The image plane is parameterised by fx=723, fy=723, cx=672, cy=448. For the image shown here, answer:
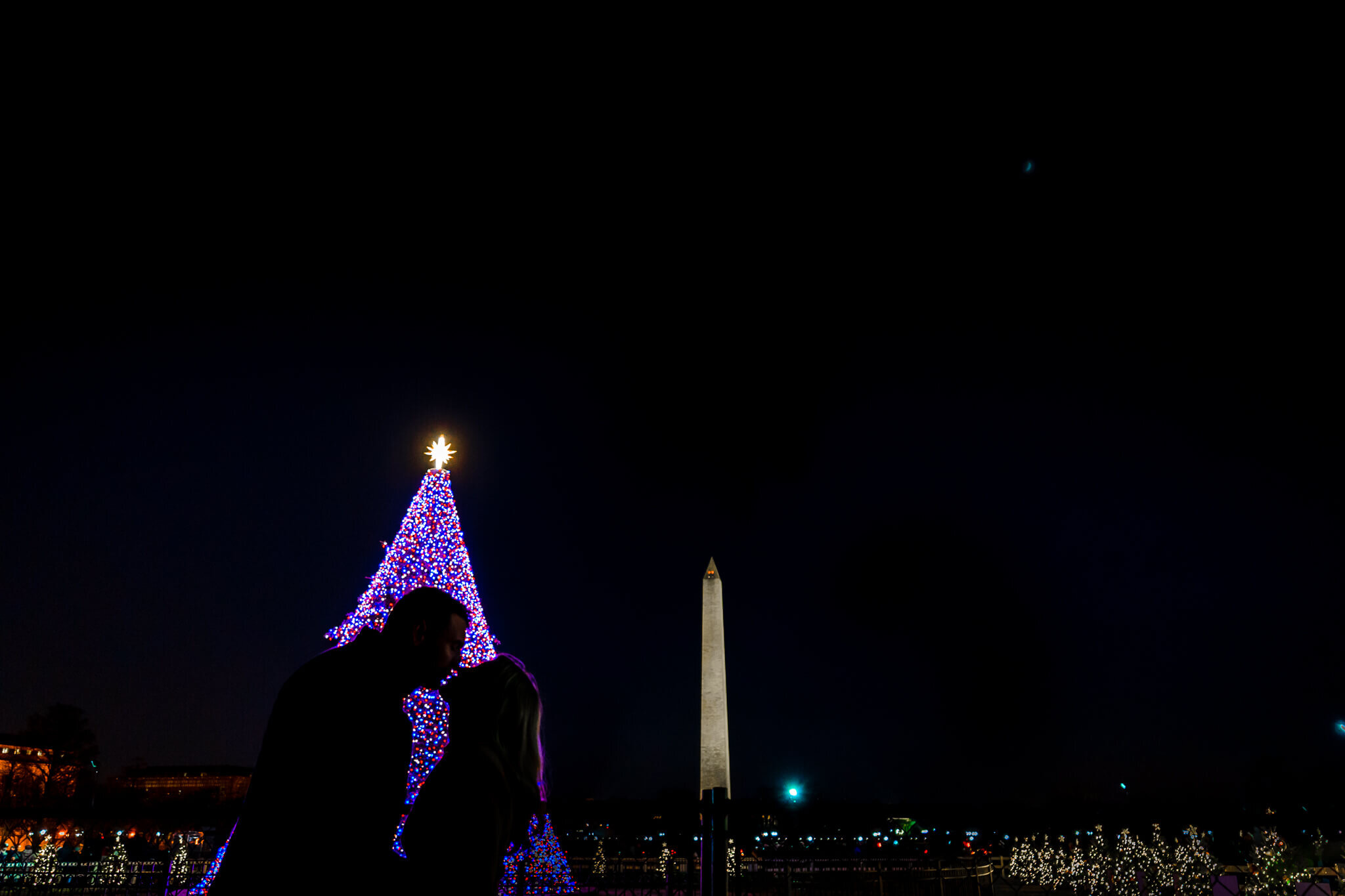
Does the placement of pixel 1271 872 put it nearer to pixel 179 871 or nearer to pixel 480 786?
pixel 179 871

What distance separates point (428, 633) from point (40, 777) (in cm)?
9075

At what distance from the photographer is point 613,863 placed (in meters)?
4.49

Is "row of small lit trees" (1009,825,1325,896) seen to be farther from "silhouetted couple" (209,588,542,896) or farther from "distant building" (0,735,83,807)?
"distant building" (0,735,83,807)

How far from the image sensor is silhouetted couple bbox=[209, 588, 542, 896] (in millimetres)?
1898

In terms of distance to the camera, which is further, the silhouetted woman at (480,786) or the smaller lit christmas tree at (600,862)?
the smaller lit christmas tree at (600,862)

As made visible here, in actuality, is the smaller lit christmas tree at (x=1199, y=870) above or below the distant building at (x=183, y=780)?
above

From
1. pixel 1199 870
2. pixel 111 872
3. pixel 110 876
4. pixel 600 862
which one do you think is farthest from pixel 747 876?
pixel 1199 870

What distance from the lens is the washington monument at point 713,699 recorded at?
24.0m

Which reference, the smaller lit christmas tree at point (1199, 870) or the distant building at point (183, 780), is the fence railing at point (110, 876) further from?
the distant building at point (183, 780)

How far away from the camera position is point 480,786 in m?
2.04

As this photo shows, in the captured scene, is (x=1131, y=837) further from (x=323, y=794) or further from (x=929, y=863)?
(x=323, y=794)

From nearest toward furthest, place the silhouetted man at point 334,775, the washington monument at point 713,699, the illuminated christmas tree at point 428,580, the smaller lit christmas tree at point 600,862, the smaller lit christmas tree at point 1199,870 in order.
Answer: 1. the silhouetted man at point 334,775
2. the smaller lit christmas tree at point 600,862
3. the illuminated christmas tree at point 428,580
4. the smaller lit christmas tree at point 1199,870
5. the washington monument at point 713,699

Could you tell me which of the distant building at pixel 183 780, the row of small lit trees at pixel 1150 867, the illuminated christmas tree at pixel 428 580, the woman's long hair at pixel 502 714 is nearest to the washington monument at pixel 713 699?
the row of small lit trees at pixel 1150 867

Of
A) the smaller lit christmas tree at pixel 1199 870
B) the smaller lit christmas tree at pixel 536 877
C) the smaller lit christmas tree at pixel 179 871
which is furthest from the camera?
the smaller lit christmas tree at pixel 1199 870
